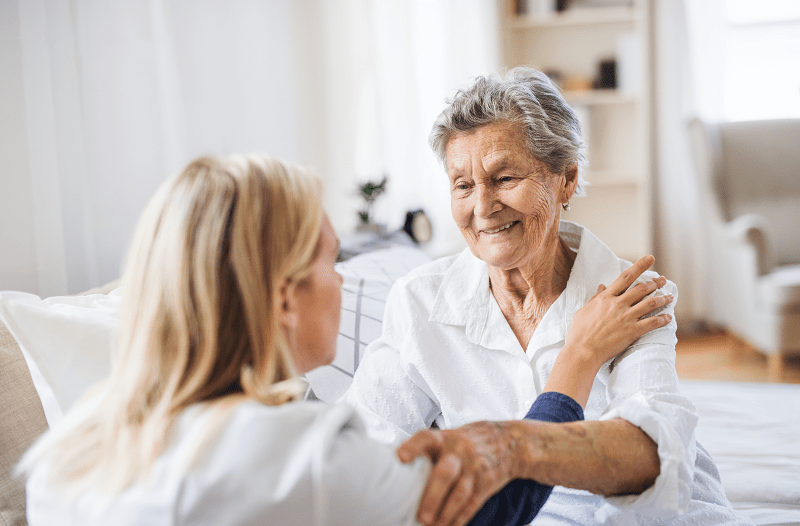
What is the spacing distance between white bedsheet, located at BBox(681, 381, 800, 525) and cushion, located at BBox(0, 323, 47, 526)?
121 cm

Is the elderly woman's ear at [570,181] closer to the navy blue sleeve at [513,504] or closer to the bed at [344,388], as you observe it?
the bed at [344,388]

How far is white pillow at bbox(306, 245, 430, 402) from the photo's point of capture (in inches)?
52.7

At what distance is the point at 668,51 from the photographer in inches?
154

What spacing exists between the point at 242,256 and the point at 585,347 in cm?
59

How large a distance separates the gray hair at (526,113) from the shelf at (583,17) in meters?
3.01

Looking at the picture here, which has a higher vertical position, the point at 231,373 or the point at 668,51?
the point at 668,51

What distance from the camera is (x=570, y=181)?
4.18 ft

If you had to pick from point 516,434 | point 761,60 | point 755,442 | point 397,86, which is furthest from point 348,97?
point 761,60

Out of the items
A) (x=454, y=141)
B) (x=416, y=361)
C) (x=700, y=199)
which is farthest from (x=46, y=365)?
(x=700, y=199)

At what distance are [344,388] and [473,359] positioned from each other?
0.30 meters

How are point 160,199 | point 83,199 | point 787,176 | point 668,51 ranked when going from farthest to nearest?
point 668,51 < point 787,176 < point 83,199 < point 160,199

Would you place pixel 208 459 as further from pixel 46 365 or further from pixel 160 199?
pixel 46 365

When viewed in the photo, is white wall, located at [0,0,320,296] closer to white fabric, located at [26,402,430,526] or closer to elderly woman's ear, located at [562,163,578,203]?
white fabric, located at [26,402,430,526]

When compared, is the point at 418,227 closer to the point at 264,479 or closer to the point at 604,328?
the point at 604,328
